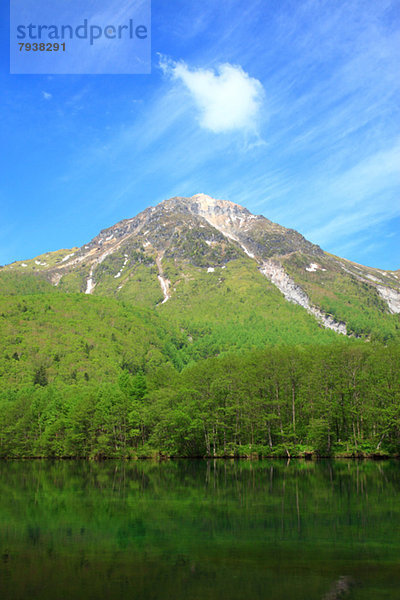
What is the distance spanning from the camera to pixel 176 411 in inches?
3250

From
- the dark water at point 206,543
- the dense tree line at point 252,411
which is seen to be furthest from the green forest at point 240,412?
the dark water at point 206,543

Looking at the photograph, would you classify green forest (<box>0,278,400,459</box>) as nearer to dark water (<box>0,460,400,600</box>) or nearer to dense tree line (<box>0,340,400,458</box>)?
dense tree line (<box>0,340,400,458</box>)

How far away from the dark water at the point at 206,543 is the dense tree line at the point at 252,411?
3624 cm

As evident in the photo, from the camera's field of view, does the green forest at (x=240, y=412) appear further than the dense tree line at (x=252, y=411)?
Yes

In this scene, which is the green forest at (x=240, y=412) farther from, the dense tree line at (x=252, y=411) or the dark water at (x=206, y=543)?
the dark water at (x=206, y=543)

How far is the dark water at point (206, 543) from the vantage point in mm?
14984

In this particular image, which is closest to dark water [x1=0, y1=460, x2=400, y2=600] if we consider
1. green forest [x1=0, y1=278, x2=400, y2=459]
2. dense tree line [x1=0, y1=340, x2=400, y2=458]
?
dense tree line [x1=0, y1=340, x2=400, y2=458]

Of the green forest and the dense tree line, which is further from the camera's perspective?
the green forest

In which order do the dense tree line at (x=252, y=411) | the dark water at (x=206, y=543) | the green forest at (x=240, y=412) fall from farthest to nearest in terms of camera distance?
the green forest at (x=240, y=412) < the dense tree line at (x=252, y=411) < the dark water at (x=206, y=543)

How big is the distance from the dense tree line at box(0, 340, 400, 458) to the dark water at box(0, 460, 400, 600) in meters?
36.2

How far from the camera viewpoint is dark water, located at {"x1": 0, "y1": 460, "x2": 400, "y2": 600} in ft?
49.2

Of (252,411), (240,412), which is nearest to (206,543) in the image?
(252,411)

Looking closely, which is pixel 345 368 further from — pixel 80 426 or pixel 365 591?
pixel 365 591

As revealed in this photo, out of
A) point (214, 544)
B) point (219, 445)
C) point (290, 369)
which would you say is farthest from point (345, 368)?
point (214, 544)
